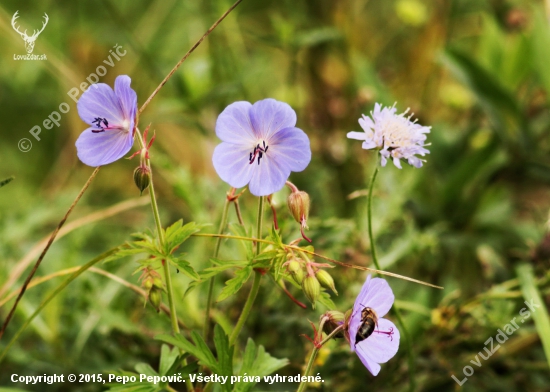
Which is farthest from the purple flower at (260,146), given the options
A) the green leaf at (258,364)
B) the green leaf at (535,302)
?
the green leaf at (535,302)

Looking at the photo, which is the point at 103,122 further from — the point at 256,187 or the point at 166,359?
the point at 166,359

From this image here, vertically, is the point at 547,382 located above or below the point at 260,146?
below

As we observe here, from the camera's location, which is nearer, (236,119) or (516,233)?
(236,119)

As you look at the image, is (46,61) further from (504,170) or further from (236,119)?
(504,170)

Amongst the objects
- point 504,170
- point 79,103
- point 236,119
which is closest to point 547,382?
point 504,170

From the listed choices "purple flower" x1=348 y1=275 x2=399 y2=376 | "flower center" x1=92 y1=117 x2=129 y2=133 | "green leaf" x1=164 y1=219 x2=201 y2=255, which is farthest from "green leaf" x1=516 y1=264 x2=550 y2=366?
"flower center" x1=92 y1=117 x2=129 y2=133

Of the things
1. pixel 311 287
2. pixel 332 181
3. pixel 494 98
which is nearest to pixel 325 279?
pixel 311 287
